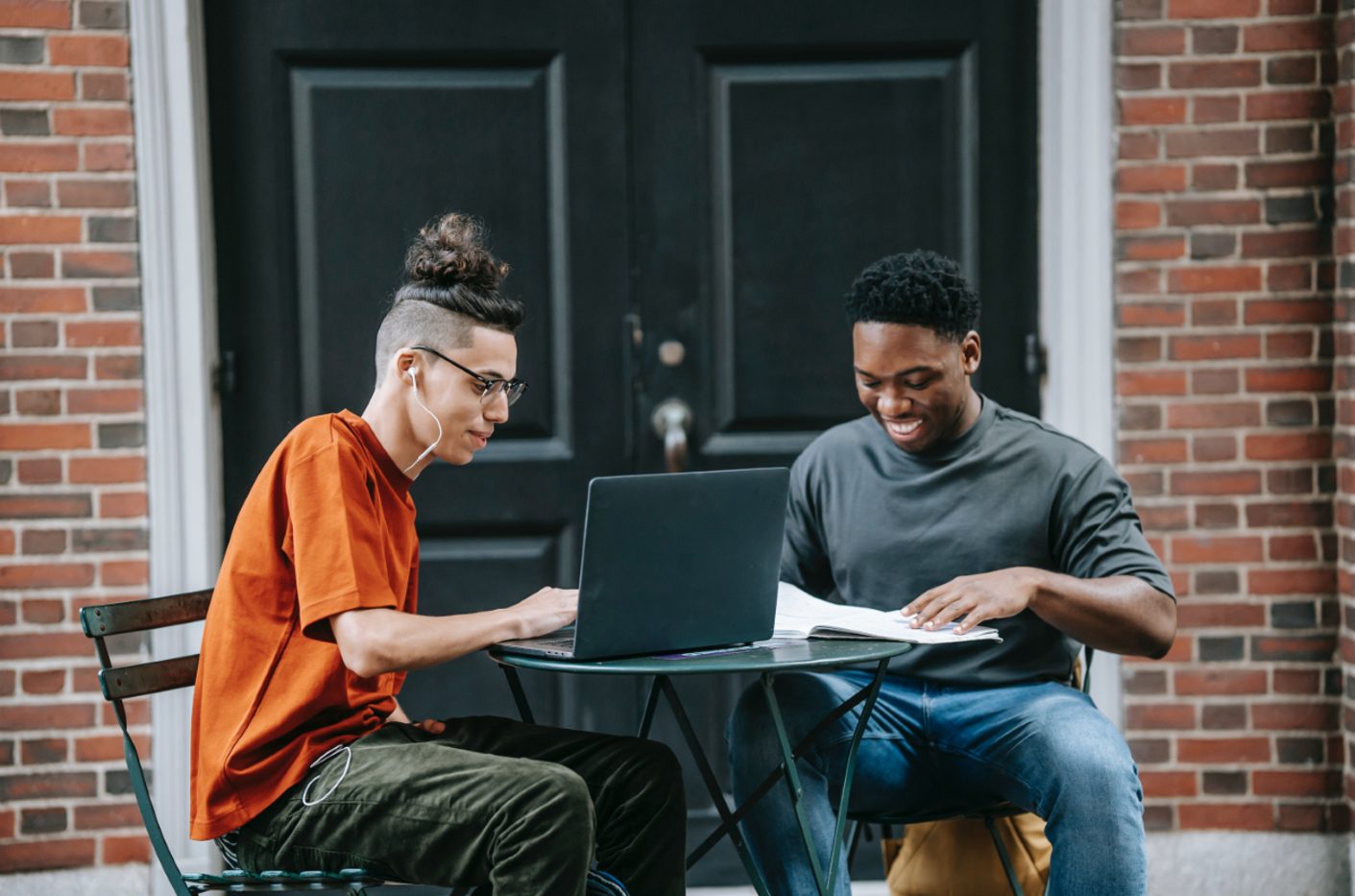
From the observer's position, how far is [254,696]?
2.21m

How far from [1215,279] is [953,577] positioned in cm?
122

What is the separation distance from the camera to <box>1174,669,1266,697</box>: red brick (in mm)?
3418

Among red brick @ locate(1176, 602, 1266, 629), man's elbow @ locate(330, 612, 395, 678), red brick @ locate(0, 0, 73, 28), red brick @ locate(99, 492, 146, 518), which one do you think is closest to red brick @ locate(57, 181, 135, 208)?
red brick @ locate(0, 0, 73, 28)

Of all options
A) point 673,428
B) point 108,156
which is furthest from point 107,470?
point 673,428

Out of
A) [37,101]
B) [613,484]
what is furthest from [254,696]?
[37,101]

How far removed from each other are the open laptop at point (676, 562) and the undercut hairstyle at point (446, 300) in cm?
47

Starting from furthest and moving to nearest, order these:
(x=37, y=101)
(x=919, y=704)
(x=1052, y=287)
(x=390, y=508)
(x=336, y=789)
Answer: (x=1052, y=287) → (x=37, y=101) → (x=919, y=704) → (x=390, y=508) → (x=336, y=789)

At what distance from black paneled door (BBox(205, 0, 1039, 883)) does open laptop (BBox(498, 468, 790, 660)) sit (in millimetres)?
1397

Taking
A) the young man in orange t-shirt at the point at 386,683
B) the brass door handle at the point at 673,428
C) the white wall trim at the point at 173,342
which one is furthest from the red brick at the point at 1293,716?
the white wall trim at the point at 173,342

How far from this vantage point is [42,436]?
10.9 feet

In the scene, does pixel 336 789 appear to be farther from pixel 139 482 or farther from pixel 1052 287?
pixel 1052 287

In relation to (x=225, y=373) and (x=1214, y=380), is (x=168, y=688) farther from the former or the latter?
(x=1214, y=380)

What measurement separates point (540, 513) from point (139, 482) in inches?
38.0

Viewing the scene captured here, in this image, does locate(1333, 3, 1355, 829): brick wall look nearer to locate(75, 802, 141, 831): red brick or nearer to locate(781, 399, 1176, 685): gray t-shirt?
locate(781, 399, 1176, 685): gray t-shirt
